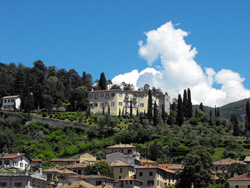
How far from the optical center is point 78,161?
314 ft

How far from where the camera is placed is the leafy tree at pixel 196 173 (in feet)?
231

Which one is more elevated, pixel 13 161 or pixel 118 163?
pixel 13 161

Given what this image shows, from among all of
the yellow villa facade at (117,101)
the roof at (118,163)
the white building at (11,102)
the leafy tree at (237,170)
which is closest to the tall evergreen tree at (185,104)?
the yellow villa facade at (117,101)

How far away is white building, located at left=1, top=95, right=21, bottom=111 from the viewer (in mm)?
143200

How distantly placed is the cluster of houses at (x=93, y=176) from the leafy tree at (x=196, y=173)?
610cm

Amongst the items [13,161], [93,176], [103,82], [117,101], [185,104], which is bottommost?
[93,176]

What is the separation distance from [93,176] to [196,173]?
54.1ft

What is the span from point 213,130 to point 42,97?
2093 inches

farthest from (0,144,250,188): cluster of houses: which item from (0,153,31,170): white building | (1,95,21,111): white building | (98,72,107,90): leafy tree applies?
(98,72,107,90): leafy tree

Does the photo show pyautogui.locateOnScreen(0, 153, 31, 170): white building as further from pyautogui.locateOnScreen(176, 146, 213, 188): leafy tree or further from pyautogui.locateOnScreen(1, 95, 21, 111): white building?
pyautogui.locateOnScreen(1, 95, 21, 111): white building

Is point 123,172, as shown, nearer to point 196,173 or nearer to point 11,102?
point 196,173

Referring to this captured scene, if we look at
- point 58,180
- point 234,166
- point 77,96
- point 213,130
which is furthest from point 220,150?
point 77,96

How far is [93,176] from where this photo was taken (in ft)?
245

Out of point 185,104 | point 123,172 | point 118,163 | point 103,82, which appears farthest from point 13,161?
point 103,82
